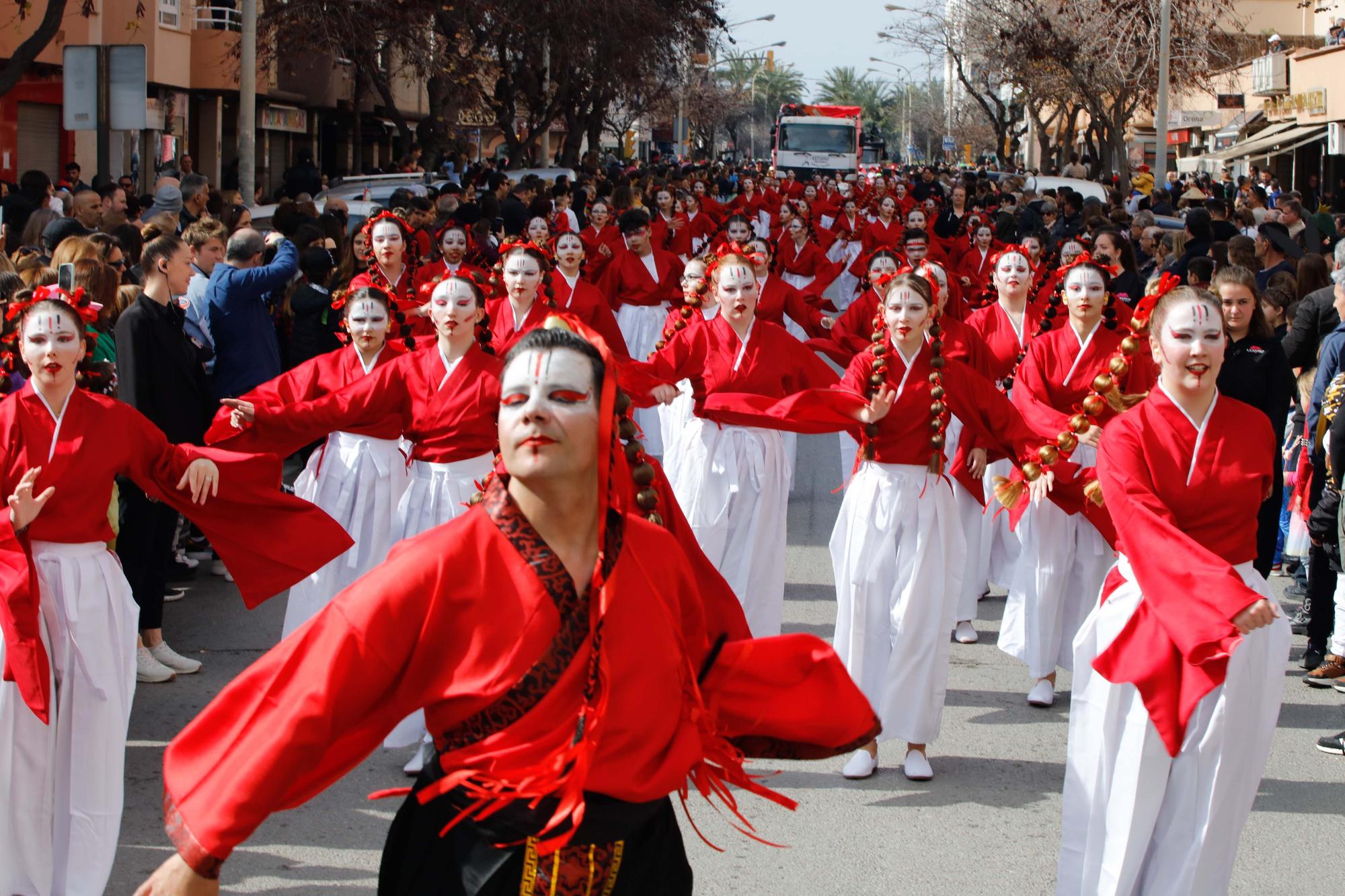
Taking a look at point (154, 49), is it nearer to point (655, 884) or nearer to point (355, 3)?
point (355, 3)

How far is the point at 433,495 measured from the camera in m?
6.46

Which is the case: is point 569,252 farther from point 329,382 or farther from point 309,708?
point 309,708

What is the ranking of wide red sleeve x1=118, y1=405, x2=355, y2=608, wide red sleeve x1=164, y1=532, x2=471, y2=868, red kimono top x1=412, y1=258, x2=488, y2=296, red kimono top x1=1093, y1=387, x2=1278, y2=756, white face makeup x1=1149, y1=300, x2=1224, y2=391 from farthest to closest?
red kimono top x1=412, y1=258, x2=488, y2=296, wide red sleeve x1=118, y1=405, x2=355, y2=608, white face makeup x1=1149, y1=300, x2=1224, y2=391, red kimono top x1=1093, y1=387, x2=1278, y2=756, wide red sleeve x1=164, y1=532, x2=471, y2=868

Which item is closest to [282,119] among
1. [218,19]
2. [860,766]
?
[218,19]

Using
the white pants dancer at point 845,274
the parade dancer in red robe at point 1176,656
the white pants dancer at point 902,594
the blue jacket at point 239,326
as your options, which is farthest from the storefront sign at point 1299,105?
the parade dancer in red robe at point 1176,656

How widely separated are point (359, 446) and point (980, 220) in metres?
9.04

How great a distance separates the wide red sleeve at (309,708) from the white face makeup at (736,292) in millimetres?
4792

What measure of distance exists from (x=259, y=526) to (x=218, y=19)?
29.7 m

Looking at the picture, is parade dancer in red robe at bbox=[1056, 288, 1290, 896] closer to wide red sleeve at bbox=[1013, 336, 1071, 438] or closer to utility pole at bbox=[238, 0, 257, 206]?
wide red sleeve at bbox=[1013, 336, 1071, 438]

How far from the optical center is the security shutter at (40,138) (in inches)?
1008

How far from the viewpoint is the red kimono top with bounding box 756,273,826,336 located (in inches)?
457

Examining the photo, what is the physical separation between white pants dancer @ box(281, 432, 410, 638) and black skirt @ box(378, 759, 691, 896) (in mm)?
3967

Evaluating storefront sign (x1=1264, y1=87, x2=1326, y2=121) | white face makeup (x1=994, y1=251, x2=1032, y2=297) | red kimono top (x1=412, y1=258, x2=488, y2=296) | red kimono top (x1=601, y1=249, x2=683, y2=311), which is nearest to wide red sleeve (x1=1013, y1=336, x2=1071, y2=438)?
white face makeup (x1=994, y1=251, x2=1032, y2=297)

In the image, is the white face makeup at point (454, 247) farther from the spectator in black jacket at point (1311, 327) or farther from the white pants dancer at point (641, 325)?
the spectator in black jacket at point (1311, 327)
